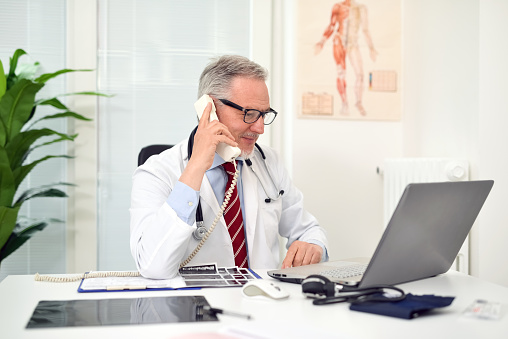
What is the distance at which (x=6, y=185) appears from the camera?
2.60 meters

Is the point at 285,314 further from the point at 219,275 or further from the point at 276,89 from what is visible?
the point at 276,89

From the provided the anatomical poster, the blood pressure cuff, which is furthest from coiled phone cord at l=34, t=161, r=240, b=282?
the anatomical poster

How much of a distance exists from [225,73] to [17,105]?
1166 millimetres

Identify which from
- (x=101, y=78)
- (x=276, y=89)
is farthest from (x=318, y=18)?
(x=101, y=78)

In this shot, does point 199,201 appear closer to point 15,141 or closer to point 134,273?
point 134,273

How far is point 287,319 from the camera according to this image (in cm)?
108

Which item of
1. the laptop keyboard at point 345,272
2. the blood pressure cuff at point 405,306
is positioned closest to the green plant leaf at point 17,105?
the laptop keyboard at point 345,272

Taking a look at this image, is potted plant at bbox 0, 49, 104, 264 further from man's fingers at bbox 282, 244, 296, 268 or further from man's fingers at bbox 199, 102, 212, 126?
man's fingers at bbox 282, 244, 296, 268

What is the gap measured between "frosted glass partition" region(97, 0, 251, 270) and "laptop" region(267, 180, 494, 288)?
5.94ft

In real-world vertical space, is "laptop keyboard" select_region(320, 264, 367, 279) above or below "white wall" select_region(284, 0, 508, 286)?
below

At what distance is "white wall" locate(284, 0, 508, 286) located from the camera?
2471mm

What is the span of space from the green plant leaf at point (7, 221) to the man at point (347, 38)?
178cm

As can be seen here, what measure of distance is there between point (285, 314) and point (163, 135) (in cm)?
218

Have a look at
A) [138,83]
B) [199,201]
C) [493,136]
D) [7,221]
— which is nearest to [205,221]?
[199,201]
